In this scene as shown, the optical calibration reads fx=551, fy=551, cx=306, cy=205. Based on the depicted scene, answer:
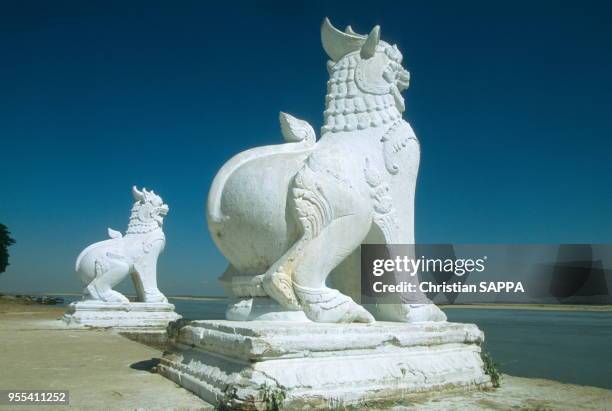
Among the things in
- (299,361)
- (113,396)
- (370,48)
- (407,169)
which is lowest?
(113,396)

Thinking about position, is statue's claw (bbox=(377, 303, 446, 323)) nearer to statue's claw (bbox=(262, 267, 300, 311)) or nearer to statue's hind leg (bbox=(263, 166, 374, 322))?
statue's hind leg (bbox=(263, 166, 374, 322))

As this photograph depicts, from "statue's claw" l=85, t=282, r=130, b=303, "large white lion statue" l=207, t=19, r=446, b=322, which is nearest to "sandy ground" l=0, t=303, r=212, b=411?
"large white lion statue" l=207, t=19, r=446, b=322

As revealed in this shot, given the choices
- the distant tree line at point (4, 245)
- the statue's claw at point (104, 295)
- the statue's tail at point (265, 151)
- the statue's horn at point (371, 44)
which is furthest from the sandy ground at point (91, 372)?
the distant tree line at point (4, 245)

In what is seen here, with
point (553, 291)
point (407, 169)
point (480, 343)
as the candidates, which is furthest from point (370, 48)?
point (553, 291)

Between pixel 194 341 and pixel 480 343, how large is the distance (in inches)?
88.4

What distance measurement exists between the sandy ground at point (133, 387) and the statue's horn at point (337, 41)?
9.15 feet

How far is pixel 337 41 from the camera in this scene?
4.65m

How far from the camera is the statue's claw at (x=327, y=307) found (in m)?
3.81

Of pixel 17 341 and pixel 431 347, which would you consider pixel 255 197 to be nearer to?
pixel 431 347

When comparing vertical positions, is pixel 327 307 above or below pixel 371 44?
below

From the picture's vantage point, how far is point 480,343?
4.41 meters

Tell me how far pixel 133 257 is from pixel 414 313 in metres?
7.72

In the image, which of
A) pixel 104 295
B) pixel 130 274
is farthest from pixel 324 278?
pixel 130 274

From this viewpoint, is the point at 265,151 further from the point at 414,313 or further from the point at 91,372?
the point at 91,372
